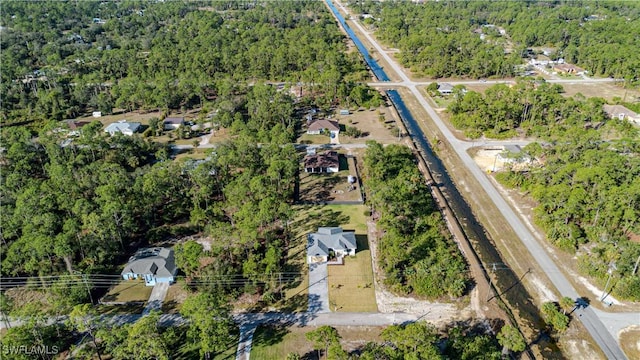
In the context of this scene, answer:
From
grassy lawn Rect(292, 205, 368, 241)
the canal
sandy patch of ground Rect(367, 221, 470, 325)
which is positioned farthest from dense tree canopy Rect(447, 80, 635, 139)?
sandy patch of ground Rect(367, 221, 470, 325)

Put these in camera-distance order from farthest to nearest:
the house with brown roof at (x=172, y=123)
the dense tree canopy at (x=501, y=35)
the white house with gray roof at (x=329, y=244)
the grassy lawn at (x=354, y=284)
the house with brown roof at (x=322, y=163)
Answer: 1. the dense tree canopy at (x=501, y=35)
2. the house with brown roof at (x=172, y=123)
3. the house with brown roof at (x=322, y=163)
4. the white house with gray roof at (x=329, y=244)
5. the grassy lawn at (x=354, y=284)

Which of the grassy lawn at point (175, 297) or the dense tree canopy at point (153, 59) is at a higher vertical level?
the dense tree canopy at point (153, 59)

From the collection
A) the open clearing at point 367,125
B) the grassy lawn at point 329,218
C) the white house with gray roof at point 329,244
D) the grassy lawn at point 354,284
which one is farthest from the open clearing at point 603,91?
the grassy lawn at point 354,284

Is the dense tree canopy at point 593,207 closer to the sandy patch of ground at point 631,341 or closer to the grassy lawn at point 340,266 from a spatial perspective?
the sandy patch of ground at point 631,341

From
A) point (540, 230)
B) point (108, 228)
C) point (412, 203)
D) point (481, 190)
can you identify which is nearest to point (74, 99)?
point (108, 228)

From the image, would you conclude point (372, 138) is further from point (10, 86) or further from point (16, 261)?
point (10, 86)

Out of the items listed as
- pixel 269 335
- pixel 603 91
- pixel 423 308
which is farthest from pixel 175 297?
pixel 603 91

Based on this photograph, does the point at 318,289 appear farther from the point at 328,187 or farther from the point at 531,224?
A: the point at 531,224
